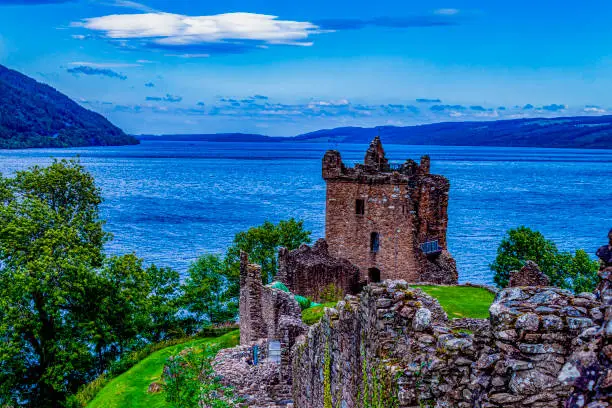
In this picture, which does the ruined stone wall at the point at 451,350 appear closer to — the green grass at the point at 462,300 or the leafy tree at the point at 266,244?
the green grass at the point at 462,300

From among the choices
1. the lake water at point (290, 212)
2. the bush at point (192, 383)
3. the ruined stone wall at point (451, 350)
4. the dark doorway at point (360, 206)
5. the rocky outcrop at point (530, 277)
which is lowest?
the lake water at point (290, 212)

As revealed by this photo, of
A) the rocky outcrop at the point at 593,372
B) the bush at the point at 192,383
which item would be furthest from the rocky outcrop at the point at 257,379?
the rocky outcrop at the point at 593,372

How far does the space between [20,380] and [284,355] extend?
68.0 ft

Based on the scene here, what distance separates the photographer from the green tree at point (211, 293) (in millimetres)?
51781

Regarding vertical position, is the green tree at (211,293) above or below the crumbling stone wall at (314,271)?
below

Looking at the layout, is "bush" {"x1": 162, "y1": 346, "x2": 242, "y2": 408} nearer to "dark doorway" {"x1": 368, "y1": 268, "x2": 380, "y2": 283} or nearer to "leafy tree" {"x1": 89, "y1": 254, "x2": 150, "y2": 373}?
"leafy tree" {"x1": 89, "y1": 254, "x2": 150, "y2": 373}

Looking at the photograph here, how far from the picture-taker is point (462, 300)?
3428 centimetres

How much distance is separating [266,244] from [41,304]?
959 inches

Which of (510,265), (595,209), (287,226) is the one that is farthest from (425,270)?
(595,209)

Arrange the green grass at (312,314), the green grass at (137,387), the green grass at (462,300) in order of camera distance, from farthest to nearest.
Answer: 1. the green grass at (312,314)
2. the green grass at (462,300)
3. the green grass at (137,387)

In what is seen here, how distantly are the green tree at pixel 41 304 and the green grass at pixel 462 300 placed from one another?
18831 mm

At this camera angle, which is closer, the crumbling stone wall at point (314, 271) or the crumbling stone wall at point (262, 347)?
the crumbling stone wall at point (262, 347)

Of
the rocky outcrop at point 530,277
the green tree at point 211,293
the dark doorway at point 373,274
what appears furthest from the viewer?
the green tree at point 211,293

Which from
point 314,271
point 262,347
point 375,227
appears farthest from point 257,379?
point 375,227
